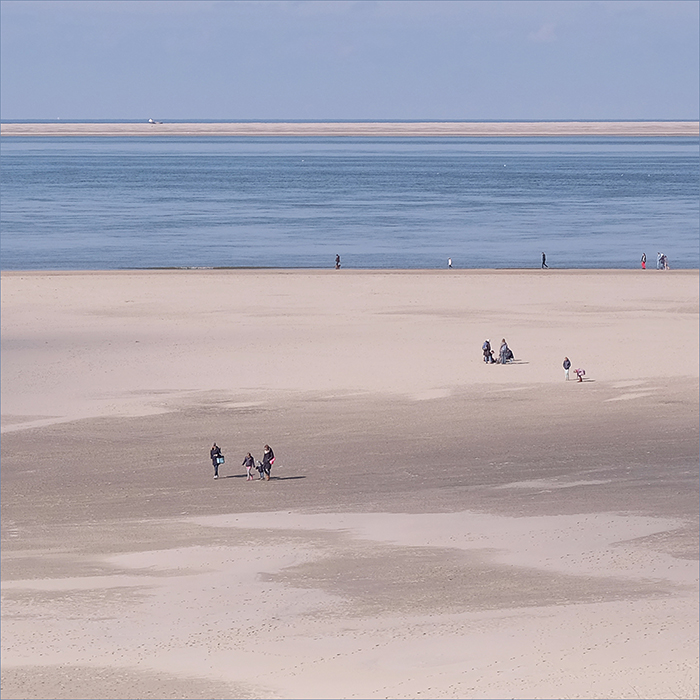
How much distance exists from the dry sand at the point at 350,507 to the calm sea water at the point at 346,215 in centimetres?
2140

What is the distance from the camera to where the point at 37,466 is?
25.7 m

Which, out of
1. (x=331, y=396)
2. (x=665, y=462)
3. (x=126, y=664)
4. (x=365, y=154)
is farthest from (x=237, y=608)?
(x=365, y=154)

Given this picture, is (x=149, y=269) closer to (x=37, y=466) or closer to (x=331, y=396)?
(x=331, y=396)

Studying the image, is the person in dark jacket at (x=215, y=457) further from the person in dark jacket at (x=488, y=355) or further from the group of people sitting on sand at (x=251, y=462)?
the person in dark jacket at (x=488, y=355)

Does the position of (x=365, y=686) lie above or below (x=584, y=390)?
below

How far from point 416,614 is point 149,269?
42.6m

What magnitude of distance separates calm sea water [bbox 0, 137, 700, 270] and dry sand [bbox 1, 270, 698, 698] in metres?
21.4

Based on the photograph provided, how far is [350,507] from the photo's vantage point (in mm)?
22594

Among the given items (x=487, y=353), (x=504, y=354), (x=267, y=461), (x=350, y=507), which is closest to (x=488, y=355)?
(x=487, y=353)

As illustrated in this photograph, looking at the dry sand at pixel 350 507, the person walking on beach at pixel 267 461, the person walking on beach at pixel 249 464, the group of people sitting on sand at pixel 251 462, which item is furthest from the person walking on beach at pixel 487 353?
the person walking on beach at pixel 249 464

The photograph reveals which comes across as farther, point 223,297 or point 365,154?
point 365,154

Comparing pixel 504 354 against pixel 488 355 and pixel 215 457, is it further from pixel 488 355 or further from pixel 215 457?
pixel 215 457

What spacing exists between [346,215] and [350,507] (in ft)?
218

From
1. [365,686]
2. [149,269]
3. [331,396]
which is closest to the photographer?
[365,686]
